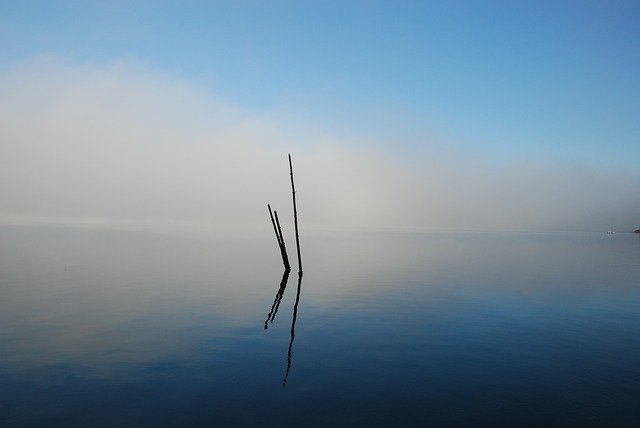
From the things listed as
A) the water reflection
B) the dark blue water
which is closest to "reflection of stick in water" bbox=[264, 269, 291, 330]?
the water reflection

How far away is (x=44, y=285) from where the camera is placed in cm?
2978

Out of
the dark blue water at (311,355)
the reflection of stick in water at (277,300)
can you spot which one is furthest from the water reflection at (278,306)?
the dark blue water at (311,355)

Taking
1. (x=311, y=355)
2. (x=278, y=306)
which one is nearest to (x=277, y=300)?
(x=278, y=306)

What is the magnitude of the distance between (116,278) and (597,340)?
32.9 m

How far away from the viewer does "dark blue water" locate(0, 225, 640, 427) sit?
1061cm

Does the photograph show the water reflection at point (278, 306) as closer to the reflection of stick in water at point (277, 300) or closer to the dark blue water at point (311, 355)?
the reflection of stick in water at point (277, 300)

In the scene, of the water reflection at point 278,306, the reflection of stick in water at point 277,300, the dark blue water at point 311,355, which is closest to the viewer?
the dark blue water at point 311,355

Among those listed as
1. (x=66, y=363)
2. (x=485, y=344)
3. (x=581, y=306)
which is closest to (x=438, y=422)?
(x=485, y=344)

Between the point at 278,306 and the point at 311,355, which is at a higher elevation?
the point at 278,306

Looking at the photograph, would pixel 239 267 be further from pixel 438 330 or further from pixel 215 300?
pixel 438 330

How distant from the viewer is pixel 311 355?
15500 mm

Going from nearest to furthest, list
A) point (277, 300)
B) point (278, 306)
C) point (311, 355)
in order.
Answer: point (311, 355) → point (278, 306) → point (277, 300)

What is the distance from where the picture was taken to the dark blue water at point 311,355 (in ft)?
34.8

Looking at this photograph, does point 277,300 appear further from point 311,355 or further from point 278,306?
point 311,355
